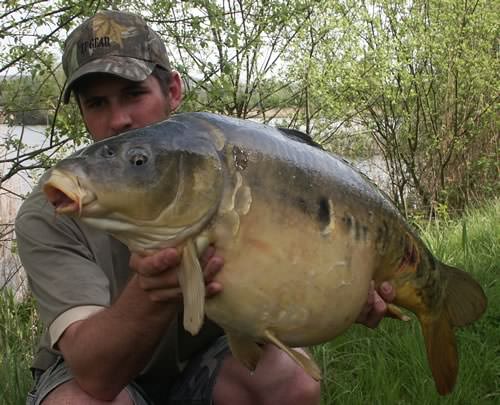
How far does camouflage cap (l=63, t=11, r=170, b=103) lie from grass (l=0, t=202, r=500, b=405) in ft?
3.47

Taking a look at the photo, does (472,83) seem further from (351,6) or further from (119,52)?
(119,52)

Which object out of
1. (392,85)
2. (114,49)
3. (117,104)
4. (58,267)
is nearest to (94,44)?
(114,49)

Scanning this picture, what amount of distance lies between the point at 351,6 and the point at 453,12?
106 cm

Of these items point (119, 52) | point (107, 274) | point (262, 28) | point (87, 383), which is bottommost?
point (87, 383)

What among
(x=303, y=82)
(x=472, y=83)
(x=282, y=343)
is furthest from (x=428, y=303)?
(x=472, y=83)

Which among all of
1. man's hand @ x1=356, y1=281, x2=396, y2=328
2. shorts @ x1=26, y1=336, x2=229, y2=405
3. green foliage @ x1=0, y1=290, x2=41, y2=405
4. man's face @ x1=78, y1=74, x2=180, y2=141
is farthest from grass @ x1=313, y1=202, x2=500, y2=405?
man's face @ x1=78, y1=74, x2=180, y2=141

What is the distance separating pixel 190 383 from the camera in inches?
76.5

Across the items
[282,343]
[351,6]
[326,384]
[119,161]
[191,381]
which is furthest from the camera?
[351,6]

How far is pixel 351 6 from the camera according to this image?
6.80 m

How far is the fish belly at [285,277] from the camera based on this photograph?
4.07 feet

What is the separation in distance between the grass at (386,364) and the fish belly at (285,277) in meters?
1.02

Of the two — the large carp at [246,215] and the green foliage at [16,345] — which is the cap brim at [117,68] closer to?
the large carp at [246,215]

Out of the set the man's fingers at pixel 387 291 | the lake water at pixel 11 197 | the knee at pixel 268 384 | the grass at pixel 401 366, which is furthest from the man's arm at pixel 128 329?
the lake water at pixel 11 197

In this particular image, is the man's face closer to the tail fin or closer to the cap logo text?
the cap logo text
